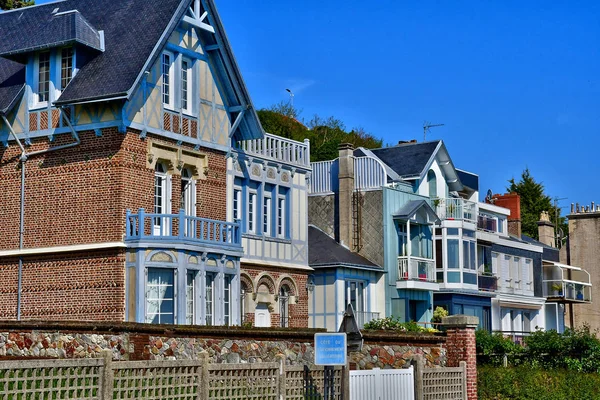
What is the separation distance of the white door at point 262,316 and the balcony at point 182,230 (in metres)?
4.69

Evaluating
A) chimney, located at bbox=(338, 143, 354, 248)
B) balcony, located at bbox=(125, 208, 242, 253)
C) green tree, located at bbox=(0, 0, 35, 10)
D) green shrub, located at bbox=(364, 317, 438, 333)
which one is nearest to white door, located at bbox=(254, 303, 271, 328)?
green shrub, located at bbox=(364, 317, 438, 333)

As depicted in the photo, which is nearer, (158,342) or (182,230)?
(158,342)

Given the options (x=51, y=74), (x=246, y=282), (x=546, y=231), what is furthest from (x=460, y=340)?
(x=546, y=231)

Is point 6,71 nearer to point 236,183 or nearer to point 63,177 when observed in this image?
point 63,177

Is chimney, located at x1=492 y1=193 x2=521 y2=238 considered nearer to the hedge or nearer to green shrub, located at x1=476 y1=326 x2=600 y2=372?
green shrub, located at x1=476 y1=326 x2=600 y2=372

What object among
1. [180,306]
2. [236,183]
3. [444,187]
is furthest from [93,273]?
[444,187]

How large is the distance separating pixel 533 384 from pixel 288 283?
37.3ft

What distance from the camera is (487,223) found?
49938 millimetres

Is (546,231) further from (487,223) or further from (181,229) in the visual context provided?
(181,229)

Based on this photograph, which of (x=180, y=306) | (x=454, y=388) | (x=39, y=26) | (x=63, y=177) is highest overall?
(x=39, y=26)

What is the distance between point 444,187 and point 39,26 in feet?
70.3

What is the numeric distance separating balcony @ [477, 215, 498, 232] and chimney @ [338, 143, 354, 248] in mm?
9333

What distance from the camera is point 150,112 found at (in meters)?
29.1

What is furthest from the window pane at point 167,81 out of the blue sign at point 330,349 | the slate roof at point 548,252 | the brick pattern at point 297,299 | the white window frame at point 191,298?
the slate roof at point 548,252
